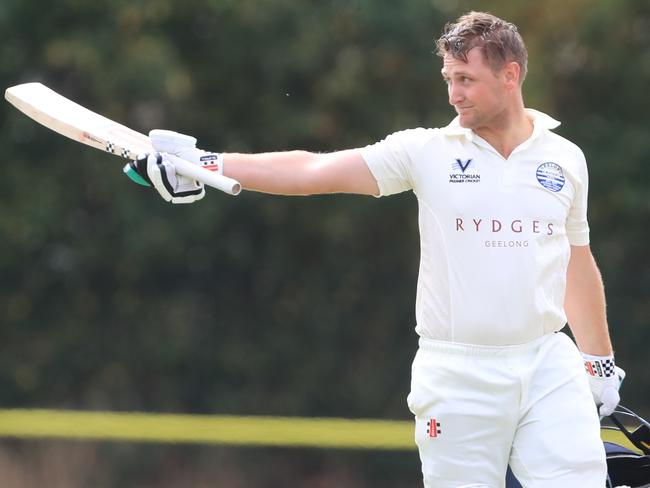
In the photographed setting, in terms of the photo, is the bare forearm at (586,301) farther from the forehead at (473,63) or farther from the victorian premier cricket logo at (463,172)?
the forehead at (473,63)

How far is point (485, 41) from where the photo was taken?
2953 mm

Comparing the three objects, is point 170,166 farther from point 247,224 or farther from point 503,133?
point 247,224

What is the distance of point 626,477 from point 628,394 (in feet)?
15.2

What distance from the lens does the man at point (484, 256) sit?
2.89 m

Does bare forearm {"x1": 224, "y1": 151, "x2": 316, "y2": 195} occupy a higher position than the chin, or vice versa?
the chin

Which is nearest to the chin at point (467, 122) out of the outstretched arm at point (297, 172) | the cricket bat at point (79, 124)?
the outstretched arm at point (297, 172)

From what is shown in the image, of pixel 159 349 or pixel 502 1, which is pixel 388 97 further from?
pixel 159 349

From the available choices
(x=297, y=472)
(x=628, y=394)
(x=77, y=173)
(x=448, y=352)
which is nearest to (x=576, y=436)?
(x=448, y=352)

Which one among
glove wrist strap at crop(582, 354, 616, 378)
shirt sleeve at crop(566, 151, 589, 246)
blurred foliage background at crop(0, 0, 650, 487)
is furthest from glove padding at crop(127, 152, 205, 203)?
blurred foliage background at crop(0, 0, 650, 487)

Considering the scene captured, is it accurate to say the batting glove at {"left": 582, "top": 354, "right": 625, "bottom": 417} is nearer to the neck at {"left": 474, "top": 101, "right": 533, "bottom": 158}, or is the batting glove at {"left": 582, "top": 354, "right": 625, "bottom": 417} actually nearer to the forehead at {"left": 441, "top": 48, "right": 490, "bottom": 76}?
the neck at {"left": 474, "top": 101, "right": 533, "bottom": 158}

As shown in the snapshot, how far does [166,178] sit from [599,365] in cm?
133

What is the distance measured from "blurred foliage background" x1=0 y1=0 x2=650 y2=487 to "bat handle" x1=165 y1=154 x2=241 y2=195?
4.89 m

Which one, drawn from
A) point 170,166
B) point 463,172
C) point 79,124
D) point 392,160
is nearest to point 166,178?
point 170,166

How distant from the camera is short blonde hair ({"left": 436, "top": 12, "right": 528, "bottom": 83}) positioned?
2953mm
